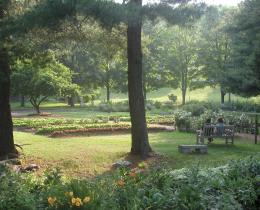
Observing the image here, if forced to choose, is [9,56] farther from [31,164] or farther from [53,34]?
[31,164]

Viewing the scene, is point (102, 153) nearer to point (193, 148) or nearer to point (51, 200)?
point (193, 148)

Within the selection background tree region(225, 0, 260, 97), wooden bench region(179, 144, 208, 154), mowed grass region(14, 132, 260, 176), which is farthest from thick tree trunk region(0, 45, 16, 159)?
background tree region(225, 0, 260, 97)

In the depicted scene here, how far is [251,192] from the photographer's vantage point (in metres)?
5.82

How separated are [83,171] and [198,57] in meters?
38.9

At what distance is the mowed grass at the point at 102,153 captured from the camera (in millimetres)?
13481

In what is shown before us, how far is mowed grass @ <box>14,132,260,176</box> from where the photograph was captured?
1348cm

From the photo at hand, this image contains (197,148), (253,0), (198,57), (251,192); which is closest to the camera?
(251,192)

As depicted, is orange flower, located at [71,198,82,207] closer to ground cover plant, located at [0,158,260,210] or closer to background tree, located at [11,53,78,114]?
ground cover plant, located at [0,158,260,210]

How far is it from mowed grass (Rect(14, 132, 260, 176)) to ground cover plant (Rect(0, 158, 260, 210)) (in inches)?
222

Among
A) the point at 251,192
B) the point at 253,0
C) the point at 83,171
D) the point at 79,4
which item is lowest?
the point at 83,171

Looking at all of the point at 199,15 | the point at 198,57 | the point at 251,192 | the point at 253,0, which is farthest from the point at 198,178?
the point at 198,57

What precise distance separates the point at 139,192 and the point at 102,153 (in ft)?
33.3

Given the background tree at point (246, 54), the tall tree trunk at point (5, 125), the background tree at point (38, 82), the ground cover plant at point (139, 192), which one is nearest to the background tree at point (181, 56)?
the background tree at point (38, 82)

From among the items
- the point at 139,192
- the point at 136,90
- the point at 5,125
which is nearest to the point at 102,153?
the point at 136,90
